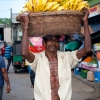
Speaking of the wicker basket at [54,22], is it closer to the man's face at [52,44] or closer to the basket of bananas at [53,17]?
the basket of bananas at [53,17]

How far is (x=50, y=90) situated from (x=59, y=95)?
121 mm

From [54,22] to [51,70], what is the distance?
24.5 inches

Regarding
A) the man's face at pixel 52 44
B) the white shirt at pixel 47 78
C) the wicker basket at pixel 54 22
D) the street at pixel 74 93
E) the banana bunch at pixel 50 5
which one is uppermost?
the banana bunch at pixel 50 5

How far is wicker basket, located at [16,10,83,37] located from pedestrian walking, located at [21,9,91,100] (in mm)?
147

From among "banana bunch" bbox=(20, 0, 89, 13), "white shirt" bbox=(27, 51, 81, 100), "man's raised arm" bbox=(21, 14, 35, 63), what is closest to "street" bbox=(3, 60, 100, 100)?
"white shirt" bbox=(27, 51, 81, 100)

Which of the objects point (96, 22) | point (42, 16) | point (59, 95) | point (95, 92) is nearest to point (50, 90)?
point (59, 95)

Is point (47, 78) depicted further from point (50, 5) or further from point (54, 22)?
point (50, 5)

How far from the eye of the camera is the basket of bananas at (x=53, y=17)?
3.07 metres

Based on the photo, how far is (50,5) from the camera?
3.11m

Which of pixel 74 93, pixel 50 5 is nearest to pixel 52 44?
pixel 50 5

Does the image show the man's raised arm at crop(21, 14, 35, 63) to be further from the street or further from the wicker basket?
the street

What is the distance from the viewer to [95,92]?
938 cm

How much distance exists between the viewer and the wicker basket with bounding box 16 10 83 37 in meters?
3.06

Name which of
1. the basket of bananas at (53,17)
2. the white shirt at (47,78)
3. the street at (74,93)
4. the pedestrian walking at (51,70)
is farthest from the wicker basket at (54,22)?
the street at (74,93)
